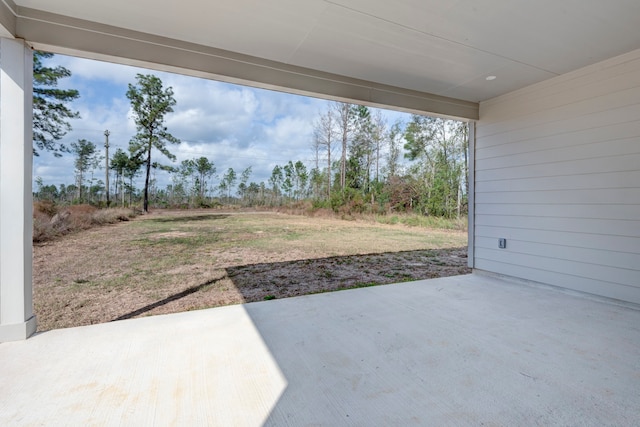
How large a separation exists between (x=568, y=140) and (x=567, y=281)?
1.57m

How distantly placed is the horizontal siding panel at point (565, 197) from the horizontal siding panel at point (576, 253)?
1.66ft

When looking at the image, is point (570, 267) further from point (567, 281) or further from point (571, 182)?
point (571, 182)

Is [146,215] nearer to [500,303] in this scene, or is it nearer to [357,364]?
[357,364]

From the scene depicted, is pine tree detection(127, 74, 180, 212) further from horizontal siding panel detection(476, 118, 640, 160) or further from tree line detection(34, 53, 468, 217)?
horizontal siding panel detection(476, 118, 640, 160)

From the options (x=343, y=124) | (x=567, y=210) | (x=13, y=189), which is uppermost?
(x=343, y=124)

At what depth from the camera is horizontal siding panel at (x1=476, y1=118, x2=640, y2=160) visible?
2.71 metres

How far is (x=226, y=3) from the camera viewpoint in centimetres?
197

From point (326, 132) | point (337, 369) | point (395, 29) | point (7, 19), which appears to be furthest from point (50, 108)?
point (326, 132)

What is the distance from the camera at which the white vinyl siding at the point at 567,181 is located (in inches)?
107

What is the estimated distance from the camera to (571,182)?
10.2ft

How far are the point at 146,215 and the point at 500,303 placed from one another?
7.12m

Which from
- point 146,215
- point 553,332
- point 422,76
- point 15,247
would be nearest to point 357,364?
point 553,332

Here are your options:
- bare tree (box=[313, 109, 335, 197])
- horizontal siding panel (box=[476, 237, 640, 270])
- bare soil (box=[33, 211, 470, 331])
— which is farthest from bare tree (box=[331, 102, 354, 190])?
horizontal siding panel (box=[476, 237, 640, 270])

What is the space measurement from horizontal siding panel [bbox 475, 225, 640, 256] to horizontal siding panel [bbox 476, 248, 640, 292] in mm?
193
